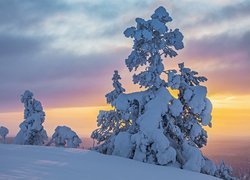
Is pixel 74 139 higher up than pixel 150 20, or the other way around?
pixel 150 20

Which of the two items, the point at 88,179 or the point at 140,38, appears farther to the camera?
the point at 140,38

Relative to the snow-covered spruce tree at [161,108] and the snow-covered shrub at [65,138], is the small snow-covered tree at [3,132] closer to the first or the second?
the snow-covered shrub at [65,138]

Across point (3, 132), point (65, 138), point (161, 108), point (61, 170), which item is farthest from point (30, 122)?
point (61, 170)

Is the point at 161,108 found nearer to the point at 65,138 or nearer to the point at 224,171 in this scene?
the point at 224,171

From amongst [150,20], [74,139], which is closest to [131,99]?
[150,20]

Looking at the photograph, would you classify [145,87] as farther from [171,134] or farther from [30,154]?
[30,154]

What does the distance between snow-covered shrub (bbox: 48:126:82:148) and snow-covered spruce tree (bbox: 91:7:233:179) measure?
10.4m

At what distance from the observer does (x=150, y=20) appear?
24.8 meters

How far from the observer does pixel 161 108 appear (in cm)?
2378

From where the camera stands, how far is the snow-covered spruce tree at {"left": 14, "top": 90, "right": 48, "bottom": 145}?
125 feet

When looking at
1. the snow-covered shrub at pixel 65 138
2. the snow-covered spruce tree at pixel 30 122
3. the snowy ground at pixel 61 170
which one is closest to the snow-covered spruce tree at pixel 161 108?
the snowy ground at pixel 61 170

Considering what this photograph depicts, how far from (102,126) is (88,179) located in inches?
876

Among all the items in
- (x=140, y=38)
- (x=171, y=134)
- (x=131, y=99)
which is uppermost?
(x=140, y=38)

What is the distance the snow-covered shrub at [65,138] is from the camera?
3547 centimetres
